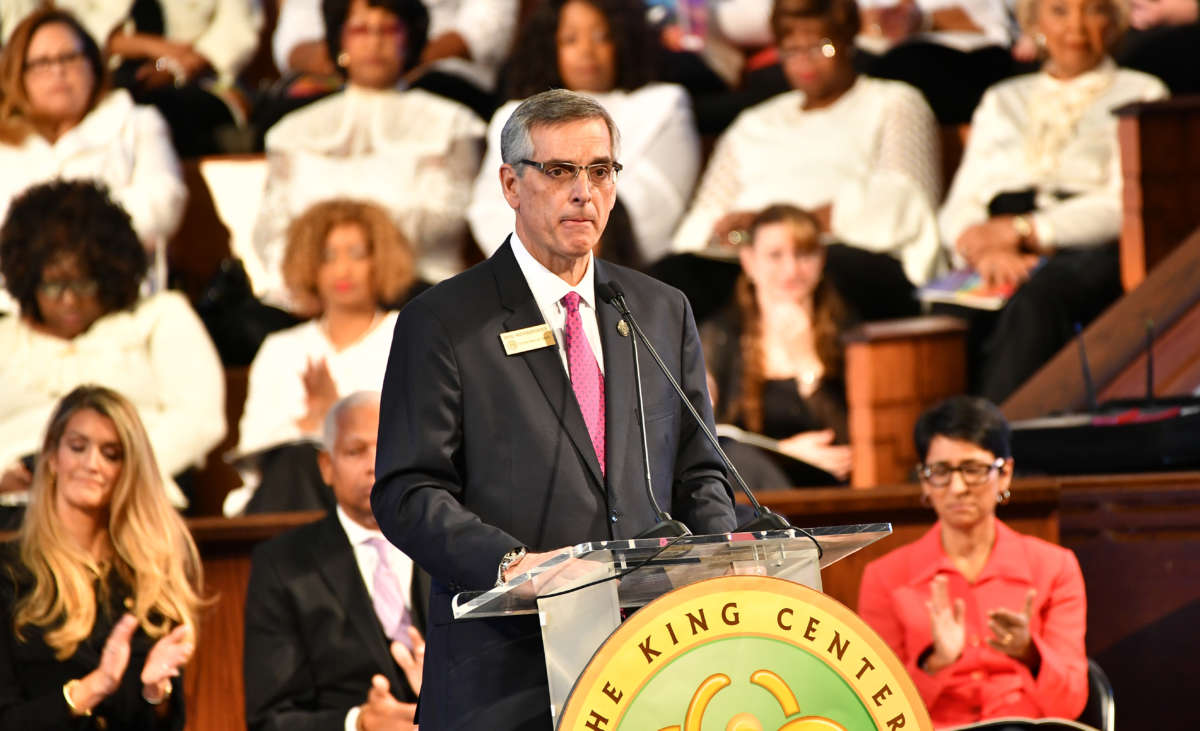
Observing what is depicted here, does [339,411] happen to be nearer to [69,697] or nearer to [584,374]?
[69,697]

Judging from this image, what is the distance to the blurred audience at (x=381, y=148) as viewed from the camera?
200 inches

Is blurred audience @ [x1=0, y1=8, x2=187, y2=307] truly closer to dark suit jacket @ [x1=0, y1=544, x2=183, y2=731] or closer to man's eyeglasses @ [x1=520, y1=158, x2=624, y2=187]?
dark suit jacket @ [x1=0, y1=544, x2=183, y2=731]

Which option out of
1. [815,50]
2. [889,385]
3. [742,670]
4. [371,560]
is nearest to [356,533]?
[371,560]

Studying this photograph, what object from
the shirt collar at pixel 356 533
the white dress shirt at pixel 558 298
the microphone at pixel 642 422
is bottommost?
the shirt collar at pixel 356 533

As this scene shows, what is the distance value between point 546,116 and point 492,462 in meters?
0.37

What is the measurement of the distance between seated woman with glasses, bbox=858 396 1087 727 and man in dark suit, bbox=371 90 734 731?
1346 millimetres

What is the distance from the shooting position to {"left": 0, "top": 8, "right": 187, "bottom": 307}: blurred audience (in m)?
4.97

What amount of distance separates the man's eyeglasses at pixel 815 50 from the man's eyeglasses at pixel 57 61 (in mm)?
1926

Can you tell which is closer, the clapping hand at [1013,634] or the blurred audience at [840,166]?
the clapping hand at [1013,634]

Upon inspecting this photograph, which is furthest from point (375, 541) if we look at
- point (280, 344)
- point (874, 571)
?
point (280, 344)

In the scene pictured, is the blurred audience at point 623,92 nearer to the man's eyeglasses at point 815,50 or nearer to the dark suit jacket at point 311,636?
the man's eyeglasses at point 815,50

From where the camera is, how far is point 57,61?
4.92m

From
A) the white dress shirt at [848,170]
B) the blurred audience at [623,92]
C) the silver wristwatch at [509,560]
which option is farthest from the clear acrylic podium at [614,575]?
the blurred audience at [623,92]

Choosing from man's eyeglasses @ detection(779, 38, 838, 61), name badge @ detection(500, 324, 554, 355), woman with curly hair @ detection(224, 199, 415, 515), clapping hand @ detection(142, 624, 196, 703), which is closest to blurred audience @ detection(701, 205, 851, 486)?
man's eyeglasses @ detection(779, 38, 838, 61)
